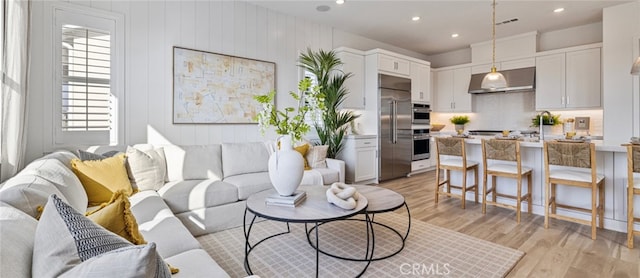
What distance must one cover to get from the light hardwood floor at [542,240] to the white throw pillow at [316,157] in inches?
46.8

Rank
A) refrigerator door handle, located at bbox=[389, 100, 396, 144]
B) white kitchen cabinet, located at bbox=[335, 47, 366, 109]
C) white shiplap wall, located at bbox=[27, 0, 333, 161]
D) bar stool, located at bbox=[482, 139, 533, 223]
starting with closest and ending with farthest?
white shiplap wall, located at bbox=[27, 0, 333, 161] < bar stool, located at bbox=[482, 139, 533, 223] < white kitchen cabinet, located at bbox=[335, 47, 366, 109] < refrigerator door handle, located at bbox=[389, 100, 396, 144]

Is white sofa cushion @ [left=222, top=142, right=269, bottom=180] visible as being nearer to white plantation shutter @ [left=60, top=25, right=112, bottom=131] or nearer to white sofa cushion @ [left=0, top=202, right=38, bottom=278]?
white plantation shutter @ [left=60, top=25, right=112, bottom=131]

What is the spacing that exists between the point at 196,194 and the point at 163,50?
1.84 metres

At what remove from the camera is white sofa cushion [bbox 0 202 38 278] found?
0.78 meters

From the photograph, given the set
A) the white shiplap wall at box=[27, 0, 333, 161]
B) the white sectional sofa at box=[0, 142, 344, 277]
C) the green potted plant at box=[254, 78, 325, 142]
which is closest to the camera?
the white sectional sofa at box=[0, 142, 344, 277]

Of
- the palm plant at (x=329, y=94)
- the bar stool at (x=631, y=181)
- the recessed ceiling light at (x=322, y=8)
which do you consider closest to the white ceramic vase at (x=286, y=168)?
the palm plant at (x=329, y=94)

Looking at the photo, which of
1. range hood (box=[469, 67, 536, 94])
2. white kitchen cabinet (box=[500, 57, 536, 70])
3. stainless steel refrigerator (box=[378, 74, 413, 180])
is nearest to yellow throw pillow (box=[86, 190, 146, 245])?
stainless steel refrigerator (box=[378, 74, 413, 180])

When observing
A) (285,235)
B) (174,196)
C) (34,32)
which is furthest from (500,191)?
(34,32)

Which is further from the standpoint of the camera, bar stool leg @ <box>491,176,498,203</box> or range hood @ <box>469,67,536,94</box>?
range hood @ <box>469,67,536,94</box>

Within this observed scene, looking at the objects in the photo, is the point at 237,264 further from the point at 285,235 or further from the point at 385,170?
the point at 385,170

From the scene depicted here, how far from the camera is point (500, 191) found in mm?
3678

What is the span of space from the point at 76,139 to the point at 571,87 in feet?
23.1

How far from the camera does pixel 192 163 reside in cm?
323

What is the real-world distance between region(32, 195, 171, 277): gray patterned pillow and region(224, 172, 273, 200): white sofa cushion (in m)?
2.12
